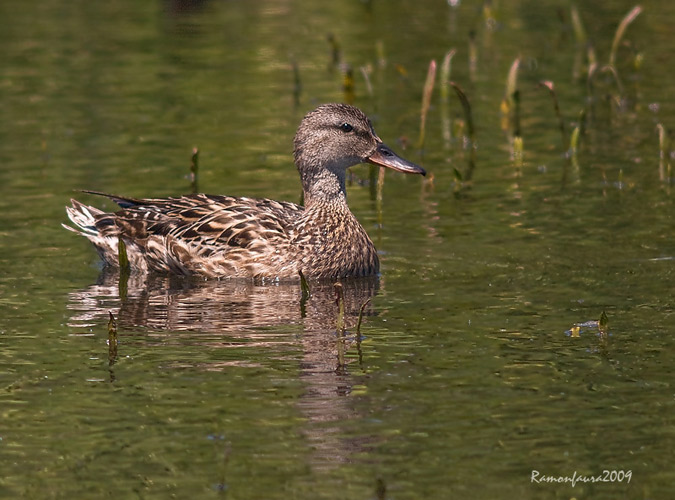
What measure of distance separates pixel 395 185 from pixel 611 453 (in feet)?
26.2

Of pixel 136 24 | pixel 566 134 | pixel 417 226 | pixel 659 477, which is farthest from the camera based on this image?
pixel 136 24

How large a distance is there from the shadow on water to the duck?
14 cm

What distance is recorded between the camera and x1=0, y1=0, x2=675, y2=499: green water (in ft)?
23.9

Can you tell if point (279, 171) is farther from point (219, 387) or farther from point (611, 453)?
point (611, 453)

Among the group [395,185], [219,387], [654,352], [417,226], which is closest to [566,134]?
[395,185]

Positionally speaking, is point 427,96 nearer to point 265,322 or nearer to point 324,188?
point 324,188

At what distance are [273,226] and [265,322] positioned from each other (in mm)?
1853

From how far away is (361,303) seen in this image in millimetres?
10734

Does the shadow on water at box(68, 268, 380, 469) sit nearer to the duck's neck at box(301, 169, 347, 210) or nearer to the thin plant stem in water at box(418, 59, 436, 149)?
the duck's neck at box(301, 169, 347, 210)

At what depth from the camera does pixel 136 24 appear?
25.3 metres

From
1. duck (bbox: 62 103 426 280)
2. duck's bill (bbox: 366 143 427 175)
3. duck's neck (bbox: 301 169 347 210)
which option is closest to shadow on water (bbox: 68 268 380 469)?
duck (bbox: 62 103 426 280)

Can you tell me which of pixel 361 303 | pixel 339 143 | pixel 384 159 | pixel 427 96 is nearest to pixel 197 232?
pixel 339 143

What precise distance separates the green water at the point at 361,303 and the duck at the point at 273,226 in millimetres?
243

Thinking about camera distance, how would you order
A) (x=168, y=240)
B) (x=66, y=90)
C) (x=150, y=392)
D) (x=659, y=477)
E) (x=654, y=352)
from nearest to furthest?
(x=659, y=477)
(x=150, y=392)
(x=654, y=352)
(x=168, y=240)
(x=66, y=90)
